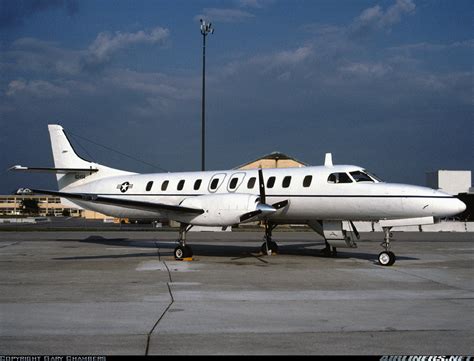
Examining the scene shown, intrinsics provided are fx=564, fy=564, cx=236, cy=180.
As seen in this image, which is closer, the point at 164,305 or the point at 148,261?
the point at 164,305

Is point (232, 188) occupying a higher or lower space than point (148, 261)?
higher

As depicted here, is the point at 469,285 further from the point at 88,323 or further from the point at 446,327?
the point at 88,323

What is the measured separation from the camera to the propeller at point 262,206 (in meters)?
18.9

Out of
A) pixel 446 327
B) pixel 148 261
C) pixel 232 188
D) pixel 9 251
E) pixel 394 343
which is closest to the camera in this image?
pixel 394 343

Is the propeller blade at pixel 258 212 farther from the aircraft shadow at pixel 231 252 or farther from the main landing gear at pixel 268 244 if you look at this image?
the main landing gear at pixel 268 244

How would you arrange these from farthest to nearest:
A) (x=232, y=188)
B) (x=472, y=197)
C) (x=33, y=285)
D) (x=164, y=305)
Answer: (x=472, y=197), (x=232, y=188), (x=33, y=285), (x=164, y=305)

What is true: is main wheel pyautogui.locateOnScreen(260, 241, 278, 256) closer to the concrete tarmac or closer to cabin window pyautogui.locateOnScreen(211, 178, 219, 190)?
the concrete tarmac

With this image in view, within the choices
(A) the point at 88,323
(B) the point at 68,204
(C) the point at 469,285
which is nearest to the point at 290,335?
(A) the point at 88,323

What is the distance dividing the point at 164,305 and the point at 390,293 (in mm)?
5026

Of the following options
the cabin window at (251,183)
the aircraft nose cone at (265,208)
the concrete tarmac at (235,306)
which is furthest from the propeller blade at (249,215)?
the cabin window at (251,183)

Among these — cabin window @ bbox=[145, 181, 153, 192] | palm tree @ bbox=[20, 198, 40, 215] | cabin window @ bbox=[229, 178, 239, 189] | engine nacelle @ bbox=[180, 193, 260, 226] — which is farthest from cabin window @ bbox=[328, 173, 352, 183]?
palm tree @ bbox=[20, 198, 40, 215]

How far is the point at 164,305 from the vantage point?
1070 cm

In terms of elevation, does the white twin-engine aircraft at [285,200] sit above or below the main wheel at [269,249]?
above

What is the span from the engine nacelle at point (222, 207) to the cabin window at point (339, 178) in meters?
2.64
